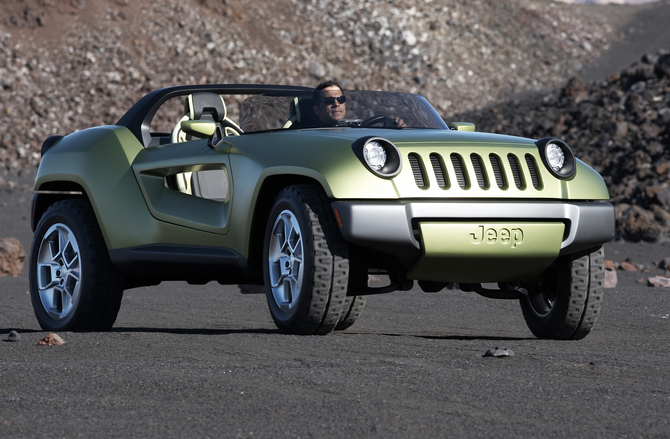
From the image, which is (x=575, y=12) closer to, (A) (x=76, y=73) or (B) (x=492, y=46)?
(B) (x=492, y=46)

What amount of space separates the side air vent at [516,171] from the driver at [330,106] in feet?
4.07

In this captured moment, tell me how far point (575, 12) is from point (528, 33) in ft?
25.8

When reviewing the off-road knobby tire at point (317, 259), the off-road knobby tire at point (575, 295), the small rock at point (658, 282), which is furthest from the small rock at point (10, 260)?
the off-road knobby tire at point (575, 295)

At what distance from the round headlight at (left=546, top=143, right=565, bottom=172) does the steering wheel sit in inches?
50.3

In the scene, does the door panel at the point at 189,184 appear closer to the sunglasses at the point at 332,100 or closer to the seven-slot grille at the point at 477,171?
the sunglasses at the point at 332,100

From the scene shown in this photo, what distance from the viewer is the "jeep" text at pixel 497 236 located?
5457 millimetres

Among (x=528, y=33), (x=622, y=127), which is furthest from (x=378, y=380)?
(x=528, y=33)

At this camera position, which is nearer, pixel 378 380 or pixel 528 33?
pixel 378 380

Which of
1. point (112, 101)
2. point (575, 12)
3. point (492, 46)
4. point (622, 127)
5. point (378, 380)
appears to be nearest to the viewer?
point (378, 380)

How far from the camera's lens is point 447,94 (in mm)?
49344

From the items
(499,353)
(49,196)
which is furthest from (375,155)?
(49,196)

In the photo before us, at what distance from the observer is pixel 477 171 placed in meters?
5.54

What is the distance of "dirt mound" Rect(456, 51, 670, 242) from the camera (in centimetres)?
2283

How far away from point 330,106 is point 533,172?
1.59m
